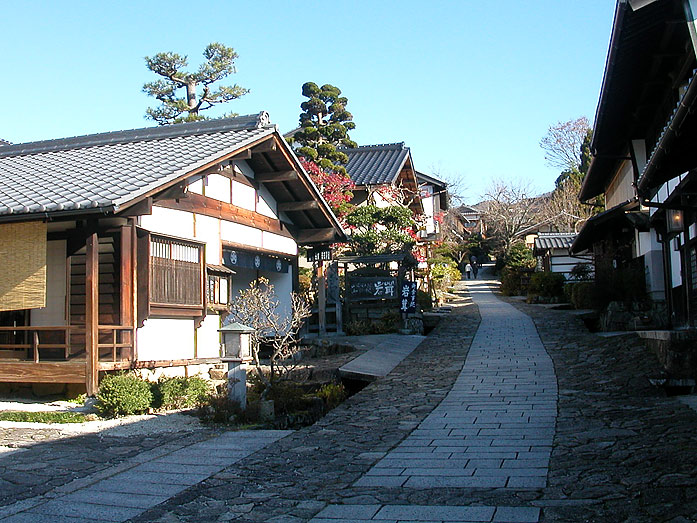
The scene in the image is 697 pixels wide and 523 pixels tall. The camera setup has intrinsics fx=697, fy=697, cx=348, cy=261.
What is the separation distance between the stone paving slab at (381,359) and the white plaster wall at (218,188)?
5049 millimetres

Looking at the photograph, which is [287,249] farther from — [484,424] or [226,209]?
[484,424]

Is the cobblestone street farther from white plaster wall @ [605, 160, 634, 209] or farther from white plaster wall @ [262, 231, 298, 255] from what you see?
white plaster wall @ [605, 160, 634, 209]

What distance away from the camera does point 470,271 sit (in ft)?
195

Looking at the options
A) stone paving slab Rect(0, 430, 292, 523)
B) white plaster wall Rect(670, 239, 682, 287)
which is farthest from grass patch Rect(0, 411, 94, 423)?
white plaster wall Rect(670, 239, 682, 287)

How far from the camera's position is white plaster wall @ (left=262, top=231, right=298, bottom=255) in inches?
760

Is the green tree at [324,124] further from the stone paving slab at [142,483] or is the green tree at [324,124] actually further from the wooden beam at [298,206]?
the stone paving slab at [142,483]

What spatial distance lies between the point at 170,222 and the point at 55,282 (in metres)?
2.56

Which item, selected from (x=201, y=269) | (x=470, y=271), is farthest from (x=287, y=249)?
(x=470, y=271)

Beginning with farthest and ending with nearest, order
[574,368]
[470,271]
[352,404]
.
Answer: [470,271] < [574,368] < [352,404]

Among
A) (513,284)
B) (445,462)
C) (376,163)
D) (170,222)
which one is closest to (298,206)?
(170,222)

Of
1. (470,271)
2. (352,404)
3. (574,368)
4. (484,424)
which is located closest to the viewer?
(484,424)

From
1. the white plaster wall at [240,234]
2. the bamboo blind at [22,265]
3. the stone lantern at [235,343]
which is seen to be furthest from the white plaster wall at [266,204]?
the stone lantern at [235,343]

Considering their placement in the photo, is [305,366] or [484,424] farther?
[305,366]

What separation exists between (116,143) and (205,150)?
3720 mm
